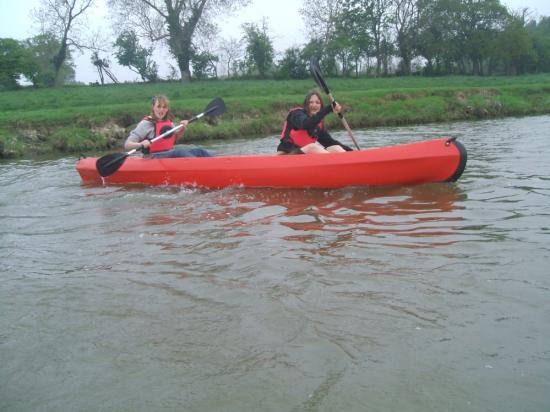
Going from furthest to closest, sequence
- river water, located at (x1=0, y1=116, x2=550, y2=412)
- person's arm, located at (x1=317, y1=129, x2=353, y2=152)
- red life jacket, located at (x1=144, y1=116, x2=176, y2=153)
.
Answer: red life jacket, located at (x1=144, y1=116, x2=176, y2=153), person's arm, located at (x1=317, y1=129, x2=353, y2=152), river water, located at (x1=0, y1=116, x2=550, y2=412)

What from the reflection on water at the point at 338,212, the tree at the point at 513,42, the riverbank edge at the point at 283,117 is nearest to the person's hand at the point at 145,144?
the reflection on water at the point at 338,212

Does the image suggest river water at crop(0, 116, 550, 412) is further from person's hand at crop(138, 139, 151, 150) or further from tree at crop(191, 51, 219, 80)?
tree at crop(191, 51, 219, 80)

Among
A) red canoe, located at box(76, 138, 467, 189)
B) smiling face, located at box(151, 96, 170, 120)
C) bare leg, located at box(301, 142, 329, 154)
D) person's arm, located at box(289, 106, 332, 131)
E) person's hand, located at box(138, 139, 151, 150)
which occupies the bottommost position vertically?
red canoe, located at box(76, 138, 467, 189)

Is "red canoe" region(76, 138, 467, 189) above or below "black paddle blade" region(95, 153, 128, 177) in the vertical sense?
below

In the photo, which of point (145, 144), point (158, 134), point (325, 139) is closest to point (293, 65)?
point (158, 134)

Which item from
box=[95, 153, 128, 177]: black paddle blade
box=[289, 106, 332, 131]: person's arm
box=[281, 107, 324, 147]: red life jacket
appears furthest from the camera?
box=[95, 153, 128, 177]: black paddle blade

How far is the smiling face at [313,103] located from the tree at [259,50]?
77.9ft

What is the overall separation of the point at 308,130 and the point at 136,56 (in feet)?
83.3

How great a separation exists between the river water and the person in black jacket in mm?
→ 1201

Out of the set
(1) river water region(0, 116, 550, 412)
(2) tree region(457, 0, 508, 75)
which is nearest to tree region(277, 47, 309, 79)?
(2) tree region(457, 0, 508, 75)

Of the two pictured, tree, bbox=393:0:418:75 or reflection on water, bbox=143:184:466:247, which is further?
tree, bbox=393:0:418:75

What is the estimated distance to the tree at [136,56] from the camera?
92.3ft

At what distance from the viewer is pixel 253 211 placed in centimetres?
477

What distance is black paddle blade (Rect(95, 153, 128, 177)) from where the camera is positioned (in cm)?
643
